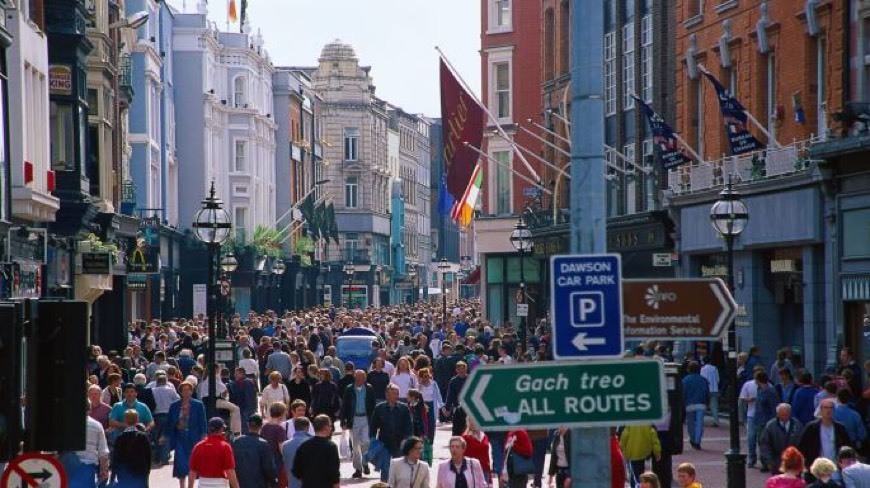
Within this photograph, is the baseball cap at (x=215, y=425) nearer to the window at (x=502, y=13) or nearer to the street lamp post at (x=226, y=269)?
the street lamp post at (x=226, y=269)

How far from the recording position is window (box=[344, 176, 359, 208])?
5482 inches

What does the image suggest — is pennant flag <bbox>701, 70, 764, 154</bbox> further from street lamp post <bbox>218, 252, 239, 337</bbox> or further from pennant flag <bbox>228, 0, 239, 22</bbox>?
pennant flag <bbox>228, 0, 239, 22</bbox>

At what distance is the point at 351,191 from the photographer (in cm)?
Result: 13950

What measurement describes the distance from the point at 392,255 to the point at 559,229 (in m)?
96.0

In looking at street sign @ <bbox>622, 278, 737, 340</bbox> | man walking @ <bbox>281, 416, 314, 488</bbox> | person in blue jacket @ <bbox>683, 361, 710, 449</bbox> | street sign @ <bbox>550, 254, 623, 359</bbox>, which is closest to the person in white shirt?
person in blue jacket @ <bbox>683, 361, 710, 449</bbox>

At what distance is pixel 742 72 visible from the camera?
40.1m

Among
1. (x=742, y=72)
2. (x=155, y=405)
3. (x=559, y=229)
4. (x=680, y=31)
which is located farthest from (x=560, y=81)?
(x=155, y=405)

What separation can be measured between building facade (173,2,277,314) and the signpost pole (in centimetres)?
7173

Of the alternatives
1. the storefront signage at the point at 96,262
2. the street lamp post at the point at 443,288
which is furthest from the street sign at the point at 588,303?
the street lamp post at the point at 443,288

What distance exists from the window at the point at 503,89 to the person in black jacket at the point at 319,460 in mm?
53263

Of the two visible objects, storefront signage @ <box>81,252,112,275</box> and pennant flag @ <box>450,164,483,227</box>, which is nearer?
storefront signage @ <box>81,252,112,275</box>

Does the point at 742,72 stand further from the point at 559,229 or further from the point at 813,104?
the point at 559,229

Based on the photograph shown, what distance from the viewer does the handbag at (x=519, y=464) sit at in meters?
21.0

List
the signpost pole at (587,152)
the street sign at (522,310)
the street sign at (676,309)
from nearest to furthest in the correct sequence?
the signpost pole at (587,152) → the street sign at (676,309) → the street sign at (522,310)
